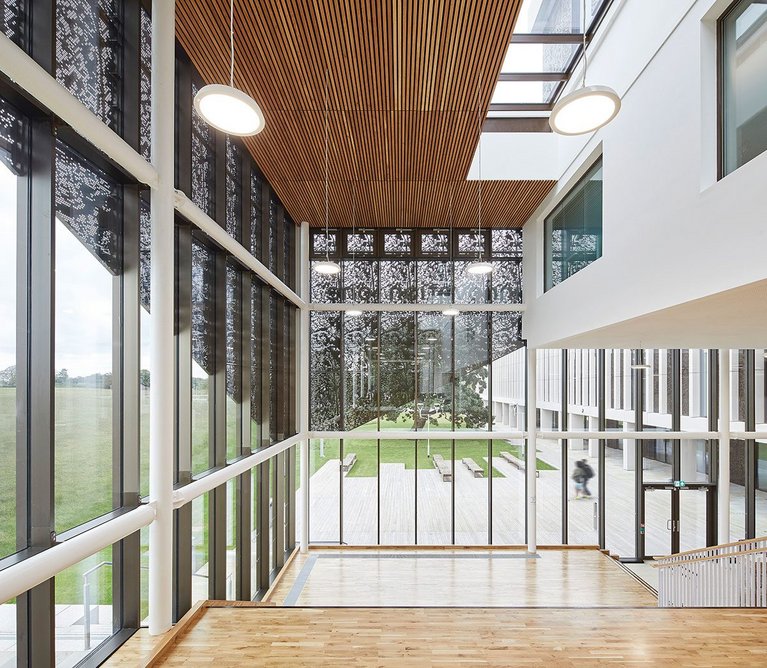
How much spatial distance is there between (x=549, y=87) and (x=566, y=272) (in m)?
2.95

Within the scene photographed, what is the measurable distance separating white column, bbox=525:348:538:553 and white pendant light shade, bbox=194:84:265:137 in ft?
29.9

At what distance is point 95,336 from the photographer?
13.2 ft

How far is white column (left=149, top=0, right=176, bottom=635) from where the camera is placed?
4262 millimetres

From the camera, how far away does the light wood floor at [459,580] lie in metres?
8.62

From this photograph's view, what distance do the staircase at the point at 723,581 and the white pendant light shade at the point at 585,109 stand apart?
6.65m

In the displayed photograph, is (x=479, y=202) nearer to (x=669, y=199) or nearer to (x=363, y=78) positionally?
(x=363, y=78)

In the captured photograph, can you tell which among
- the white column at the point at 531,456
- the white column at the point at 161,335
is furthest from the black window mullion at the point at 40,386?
the white column at the point at 531,456

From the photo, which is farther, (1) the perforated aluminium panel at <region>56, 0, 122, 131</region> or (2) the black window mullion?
(1) the perforated aluminium panel at <region>56, 0, 122, 131</region>

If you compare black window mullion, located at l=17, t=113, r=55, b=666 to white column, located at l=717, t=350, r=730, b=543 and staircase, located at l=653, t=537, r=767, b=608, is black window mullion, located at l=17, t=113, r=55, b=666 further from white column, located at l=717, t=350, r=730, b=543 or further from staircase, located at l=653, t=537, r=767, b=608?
white column, located at l=717, t=350, r=730, b=543

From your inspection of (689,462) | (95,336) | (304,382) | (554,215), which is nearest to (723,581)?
(689,462)

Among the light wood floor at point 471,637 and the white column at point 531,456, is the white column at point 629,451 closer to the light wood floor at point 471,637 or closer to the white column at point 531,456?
the white column at point 531,456

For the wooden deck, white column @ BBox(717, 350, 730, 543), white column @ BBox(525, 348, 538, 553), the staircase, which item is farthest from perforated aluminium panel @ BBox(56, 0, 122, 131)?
white column @ BBox(717, 350, 730, 543)

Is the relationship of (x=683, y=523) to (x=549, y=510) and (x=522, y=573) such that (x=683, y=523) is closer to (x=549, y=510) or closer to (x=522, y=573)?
(x=549, y=510)

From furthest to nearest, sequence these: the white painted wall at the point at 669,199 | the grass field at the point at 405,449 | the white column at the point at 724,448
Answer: the grass field at the point at 405,449
the white column at the point at 724,448
the white painted wall at the point at 669,199
